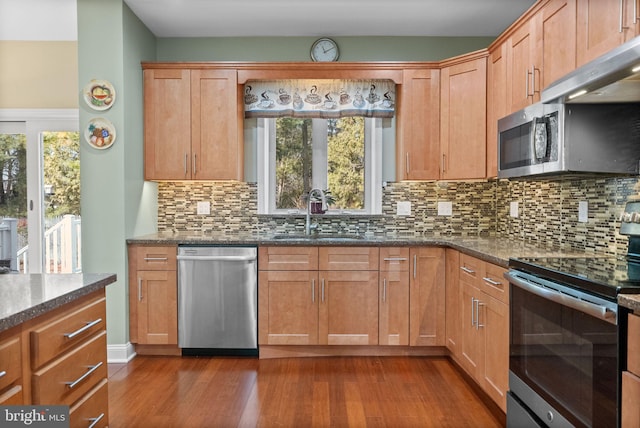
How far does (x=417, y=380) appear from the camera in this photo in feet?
9.66

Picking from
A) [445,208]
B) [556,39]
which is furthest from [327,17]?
[445,208]

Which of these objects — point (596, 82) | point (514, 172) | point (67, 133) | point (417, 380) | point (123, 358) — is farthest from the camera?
point (67, 133)

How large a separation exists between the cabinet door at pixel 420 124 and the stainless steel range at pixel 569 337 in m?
1.59

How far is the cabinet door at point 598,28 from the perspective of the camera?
6.06 feet

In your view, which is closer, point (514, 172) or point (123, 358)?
point (514, 172)

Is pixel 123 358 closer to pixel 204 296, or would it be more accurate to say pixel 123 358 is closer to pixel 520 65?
pixel 204 296

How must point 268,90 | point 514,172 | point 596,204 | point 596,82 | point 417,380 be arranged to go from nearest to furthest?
point 596,82 < point 596,204 < point 514,172 < point 417,380 < point 268,90

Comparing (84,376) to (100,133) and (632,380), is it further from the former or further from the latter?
(100,133)

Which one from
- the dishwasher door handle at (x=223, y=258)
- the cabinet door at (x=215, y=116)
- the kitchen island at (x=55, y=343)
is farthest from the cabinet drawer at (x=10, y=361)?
the cabinet door at (x=215, y=116)

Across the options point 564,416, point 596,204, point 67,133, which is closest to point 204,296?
point 67,133

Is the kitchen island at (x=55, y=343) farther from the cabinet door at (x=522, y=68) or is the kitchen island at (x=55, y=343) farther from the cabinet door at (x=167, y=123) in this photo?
the cabinet door at (x=522, y=68)

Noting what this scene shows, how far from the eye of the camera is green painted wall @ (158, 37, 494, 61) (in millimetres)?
3889

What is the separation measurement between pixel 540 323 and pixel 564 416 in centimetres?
37

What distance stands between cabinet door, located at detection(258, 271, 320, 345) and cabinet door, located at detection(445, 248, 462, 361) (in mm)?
978
